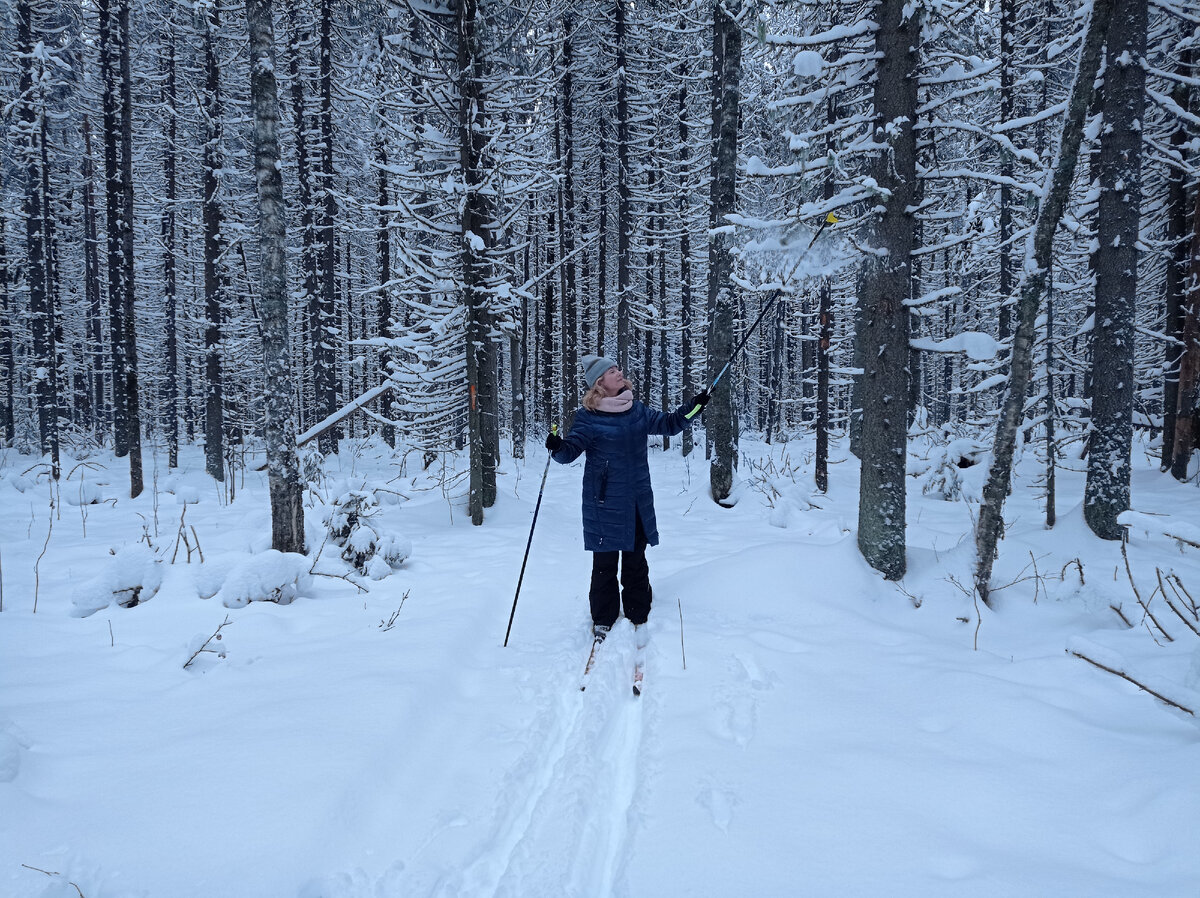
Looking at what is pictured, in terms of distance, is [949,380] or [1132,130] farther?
[949,380]

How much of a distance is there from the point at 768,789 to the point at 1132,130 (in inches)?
358

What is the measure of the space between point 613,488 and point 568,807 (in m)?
2.69

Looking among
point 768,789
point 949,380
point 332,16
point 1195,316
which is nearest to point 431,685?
point 768,789

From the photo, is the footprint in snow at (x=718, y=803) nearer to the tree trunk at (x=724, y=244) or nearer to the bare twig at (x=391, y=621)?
the bare twig at (x=391, y=621)

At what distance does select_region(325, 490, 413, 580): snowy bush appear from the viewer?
5.93 m

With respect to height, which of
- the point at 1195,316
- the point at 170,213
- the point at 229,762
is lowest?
the point at 229,762

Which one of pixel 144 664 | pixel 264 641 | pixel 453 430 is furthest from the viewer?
pixel 453 430

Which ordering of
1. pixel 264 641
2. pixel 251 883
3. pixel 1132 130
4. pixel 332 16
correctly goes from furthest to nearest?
pixel 332 16
pixel 1132 130
pixel 264 641
pixel 251 883

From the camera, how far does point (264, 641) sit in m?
4.04

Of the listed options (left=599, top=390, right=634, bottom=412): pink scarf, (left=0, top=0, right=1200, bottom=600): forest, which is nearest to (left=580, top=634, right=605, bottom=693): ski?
(left=599, top=390, right=634, bottom=412): pink scarf

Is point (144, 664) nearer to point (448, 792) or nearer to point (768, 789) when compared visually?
point (448, 792)

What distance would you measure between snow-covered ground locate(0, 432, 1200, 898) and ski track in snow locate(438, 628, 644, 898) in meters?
0.02

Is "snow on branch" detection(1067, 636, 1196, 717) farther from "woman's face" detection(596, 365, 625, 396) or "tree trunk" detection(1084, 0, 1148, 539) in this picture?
"tree trunk" detection(1084, 0, 1148, 539)

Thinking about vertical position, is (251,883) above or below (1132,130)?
below
